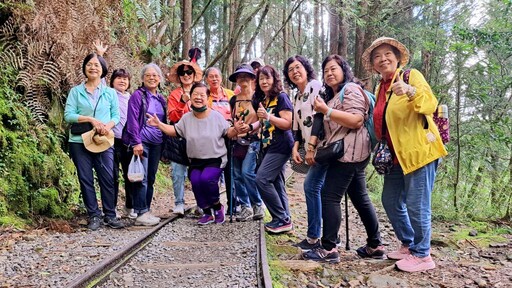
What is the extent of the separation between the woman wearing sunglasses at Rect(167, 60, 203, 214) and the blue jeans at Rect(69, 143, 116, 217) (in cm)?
97

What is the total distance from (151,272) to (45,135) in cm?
342

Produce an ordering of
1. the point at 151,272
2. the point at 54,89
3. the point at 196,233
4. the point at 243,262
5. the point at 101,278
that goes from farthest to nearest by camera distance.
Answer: the point at 54,89 → the point at 196,233 → the point at 243,262 → the point at 151,272 → the point at 101,278

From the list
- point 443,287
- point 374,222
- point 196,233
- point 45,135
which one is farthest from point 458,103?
point 45,135

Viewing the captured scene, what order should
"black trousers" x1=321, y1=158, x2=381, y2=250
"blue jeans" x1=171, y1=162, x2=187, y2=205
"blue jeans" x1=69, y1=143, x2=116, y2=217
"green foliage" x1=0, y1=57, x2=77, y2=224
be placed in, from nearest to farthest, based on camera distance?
1. "black trousers" x1=321, y1=158, x2=381, y2=250
2. "green foliage" x1=0, y1=57, x2=77, y2=224
3. "blue jeans" x1=69, y1=143, x2=116, y2=217
4. "blue jeans" x1=171, y1=162, x2=187, y2=205

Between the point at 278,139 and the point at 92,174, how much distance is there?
254 centimetres

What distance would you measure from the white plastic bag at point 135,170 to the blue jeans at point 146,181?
212mm

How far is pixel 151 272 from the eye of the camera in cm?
363

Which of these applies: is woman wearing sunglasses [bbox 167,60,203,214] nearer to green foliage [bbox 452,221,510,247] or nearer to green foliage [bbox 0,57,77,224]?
green foliage [bbox 0,57,77,224]

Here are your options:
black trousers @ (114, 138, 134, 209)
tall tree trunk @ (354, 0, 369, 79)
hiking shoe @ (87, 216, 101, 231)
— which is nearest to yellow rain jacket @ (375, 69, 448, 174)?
black trousers @ (114, 138, 134, 209)

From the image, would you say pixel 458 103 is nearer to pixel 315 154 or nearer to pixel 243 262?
pixel 315 154

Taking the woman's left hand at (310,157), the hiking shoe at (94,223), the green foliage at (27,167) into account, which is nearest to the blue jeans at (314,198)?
the woman's left hand at (310,157)

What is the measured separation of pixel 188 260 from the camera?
4066mm

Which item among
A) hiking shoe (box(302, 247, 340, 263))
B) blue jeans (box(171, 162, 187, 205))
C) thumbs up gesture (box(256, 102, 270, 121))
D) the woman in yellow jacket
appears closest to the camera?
the woman in yellow jacket

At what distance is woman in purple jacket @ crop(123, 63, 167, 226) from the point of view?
5395mm
